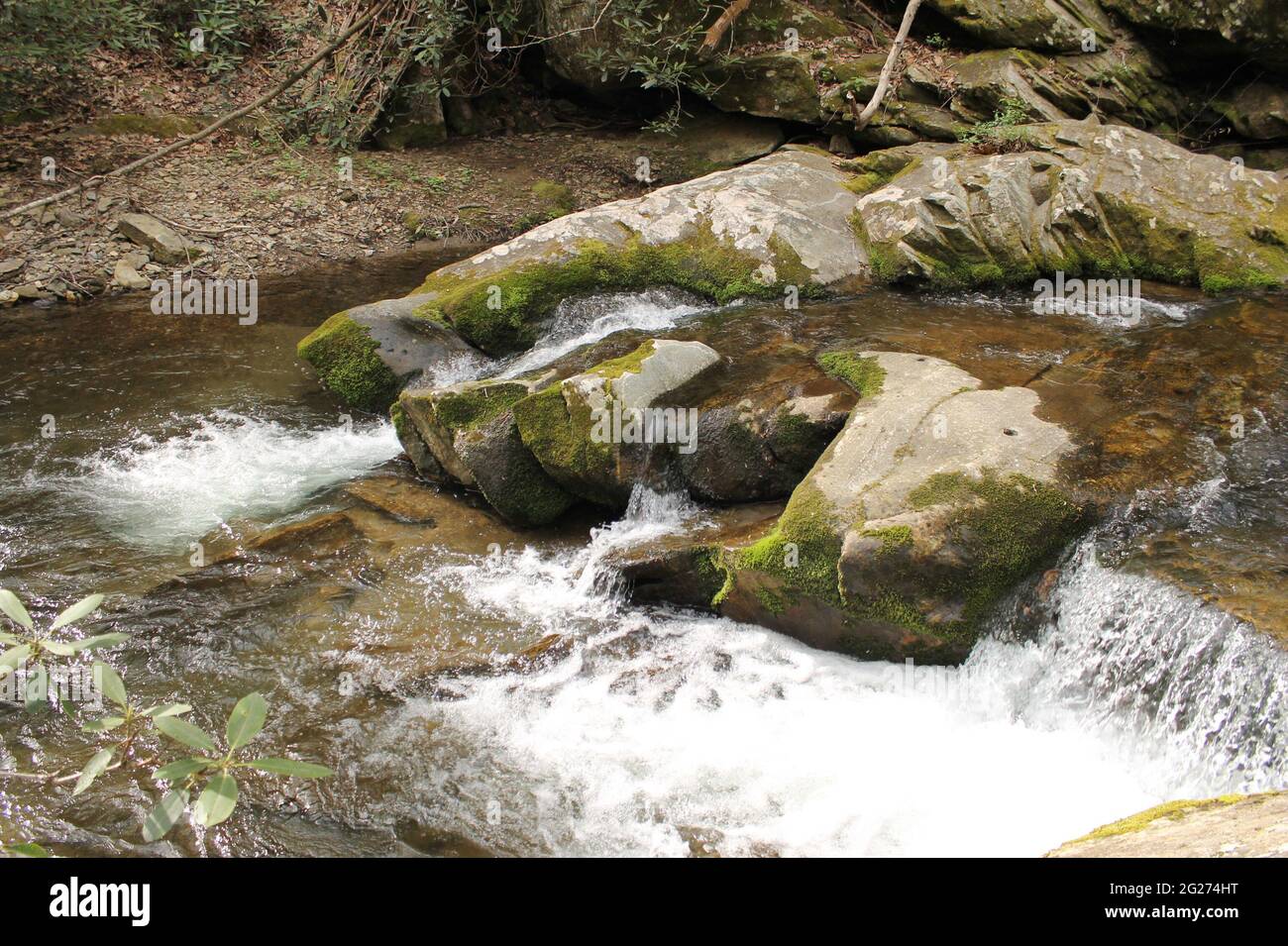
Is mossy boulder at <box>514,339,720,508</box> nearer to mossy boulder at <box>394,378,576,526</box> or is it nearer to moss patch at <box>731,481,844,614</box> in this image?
mossy boulder at <box>394,378,576,526</box>

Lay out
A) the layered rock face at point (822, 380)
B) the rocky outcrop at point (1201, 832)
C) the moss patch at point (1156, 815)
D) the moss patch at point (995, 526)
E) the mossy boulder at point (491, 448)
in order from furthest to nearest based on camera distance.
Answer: the mossy boulder at point (491, 448) < the layered rock face at point (822, 380) < the moss patch at point (995, 526) < the moss patch at point (1156, 815) < the rocky outcrop at point (1201, 832)

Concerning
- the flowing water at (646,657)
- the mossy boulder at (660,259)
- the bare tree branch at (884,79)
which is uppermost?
the bare tree branch at (884,79)

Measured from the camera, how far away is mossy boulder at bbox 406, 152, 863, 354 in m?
9.09

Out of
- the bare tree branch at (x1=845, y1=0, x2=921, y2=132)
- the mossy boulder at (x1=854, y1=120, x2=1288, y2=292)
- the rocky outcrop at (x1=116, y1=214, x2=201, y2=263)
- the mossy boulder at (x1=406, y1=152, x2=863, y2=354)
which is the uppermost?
the bare tree branch at (x1=845, y1=0, x2=921, y2=132)

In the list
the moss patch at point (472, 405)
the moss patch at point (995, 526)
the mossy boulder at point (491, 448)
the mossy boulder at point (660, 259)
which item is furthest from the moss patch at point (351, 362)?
the moss patch at point (995, 526)

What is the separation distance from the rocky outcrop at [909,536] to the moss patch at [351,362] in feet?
12.7

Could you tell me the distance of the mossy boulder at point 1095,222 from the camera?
8930 mm

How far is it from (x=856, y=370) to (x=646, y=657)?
9.01 feet
